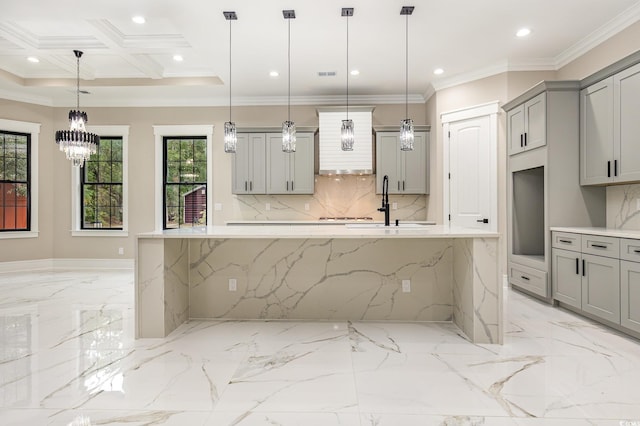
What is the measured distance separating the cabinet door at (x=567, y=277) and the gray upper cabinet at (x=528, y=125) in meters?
1.24

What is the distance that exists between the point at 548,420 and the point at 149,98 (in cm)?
695

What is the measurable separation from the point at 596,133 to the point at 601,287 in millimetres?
1566

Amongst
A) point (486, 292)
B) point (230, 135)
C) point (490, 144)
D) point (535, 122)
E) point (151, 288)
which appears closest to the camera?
point (486, 292)

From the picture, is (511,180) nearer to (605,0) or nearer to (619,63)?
(619,63)

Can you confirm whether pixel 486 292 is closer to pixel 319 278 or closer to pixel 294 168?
pixel 319 278

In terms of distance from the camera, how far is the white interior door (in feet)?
16.9

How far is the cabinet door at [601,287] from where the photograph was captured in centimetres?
311

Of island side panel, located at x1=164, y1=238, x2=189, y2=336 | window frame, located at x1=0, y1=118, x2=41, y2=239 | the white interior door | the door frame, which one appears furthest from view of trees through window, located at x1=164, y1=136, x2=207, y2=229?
the white interior door

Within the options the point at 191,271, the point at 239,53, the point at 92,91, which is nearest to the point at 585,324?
the point at 191,271

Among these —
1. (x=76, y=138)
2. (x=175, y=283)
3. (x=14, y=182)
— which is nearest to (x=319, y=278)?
(x=175, y=283)

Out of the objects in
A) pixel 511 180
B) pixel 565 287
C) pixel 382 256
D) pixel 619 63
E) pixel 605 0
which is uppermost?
pixel 605 0

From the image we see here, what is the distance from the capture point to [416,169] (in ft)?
20.0

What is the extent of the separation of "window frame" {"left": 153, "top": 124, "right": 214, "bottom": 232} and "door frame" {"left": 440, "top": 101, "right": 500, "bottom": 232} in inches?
155

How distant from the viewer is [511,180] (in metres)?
4.71
